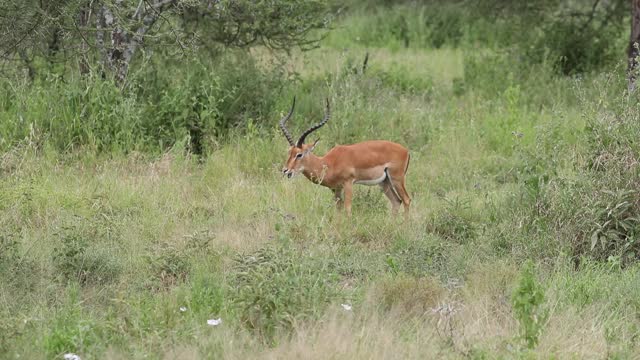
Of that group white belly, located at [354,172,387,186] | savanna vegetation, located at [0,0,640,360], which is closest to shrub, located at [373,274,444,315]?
savanna vegetation, located at [0,0,640,360]

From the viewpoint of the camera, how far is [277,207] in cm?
941

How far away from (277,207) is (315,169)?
0.53 metres

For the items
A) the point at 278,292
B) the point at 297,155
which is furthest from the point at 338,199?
the point at 278,292

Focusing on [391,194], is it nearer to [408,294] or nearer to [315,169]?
[315,169]

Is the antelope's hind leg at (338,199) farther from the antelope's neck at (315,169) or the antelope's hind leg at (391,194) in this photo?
the antelope's hind leg at (391,194)

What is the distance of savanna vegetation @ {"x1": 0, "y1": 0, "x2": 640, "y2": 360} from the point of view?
6.25 m

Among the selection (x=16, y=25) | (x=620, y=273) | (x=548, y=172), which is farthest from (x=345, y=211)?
(x=16, y=25)

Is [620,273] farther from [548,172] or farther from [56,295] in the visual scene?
[56,295]

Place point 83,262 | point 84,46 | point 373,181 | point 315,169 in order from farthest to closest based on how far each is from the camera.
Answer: point 84,46
point 373,181
point 315,169
point 83,262

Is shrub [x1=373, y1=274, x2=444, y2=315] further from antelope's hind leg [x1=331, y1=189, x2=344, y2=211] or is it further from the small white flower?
antelope's hind leg [x1=331, y1=189, x2=344, y2=211]

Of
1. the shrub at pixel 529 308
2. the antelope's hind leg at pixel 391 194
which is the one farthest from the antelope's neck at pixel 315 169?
the shrub at pixel 529 308

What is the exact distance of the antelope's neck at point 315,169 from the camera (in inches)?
362

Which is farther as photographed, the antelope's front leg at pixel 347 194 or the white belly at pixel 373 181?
the white belly at pixel 373 181

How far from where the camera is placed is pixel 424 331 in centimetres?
642
